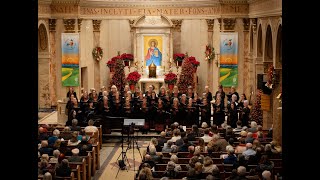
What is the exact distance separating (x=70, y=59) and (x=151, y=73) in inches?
183

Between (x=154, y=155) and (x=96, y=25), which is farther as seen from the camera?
(x=96, y=25)

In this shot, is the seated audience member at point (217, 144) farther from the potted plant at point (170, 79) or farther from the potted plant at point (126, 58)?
the potted plant at point (126, 58)

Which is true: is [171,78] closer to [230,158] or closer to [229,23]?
[229,23]

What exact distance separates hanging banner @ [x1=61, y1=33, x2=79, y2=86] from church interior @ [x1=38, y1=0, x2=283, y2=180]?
50 millimetres

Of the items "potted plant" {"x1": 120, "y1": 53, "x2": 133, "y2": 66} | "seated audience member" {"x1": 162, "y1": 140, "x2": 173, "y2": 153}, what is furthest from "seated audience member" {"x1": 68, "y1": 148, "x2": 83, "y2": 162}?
"potted plant" {"x1": 120, "y1": 53, "x2": 133, "y2": 66}

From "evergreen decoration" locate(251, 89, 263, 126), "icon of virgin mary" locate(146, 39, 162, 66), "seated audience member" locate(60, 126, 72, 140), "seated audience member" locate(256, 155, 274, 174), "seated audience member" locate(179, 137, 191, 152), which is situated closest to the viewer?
"seated audience member" locate(256, 155, 274, 174)

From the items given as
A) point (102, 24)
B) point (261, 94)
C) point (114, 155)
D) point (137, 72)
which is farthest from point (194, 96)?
point (102, 24)

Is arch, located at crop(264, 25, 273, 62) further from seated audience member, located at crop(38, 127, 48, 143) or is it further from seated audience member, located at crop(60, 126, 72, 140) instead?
seated audience member, located at crop(38, 127, 48, 143)

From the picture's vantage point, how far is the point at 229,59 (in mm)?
27656

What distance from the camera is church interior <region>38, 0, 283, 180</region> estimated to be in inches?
766

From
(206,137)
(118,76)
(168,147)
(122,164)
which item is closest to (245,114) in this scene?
(206,137)

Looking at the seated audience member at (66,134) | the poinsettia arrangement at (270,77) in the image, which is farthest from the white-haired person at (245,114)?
the seated audience member at (66,134)

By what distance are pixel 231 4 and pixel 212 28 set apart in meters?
1.80
